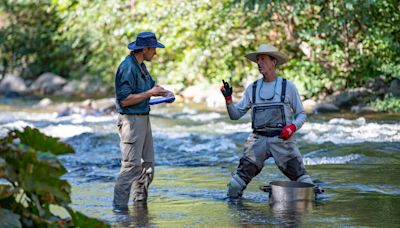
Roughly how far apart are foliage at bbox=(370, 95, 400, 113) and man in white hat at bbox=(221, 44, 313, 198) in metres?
9.35

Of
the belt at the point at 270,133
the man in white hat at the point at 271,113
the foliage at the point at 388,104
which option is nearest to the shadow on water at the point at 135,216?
the man in white hat at the point at 271,113

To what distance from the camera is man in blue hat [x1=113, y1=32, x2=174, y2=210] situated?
805 centimetres

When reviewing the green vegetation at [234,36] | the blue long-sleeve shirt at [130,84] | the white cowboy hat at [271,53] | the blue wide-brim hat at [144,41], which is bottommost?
the blue long-sleeve shirt at [130,84]

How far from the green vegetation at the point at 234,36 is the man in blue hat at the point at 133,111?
272 inches

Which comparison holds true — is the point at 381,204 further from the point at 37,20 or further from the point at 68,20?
the point at 37,20

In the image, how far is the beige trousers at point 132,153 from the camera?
8.10m

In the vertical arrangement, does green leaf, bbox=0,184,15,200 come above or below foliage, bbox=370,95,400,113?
below

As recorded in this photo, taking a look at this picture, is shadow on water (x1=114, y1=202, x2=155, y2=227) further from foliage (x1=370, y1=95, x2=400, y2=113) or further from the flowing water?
foliage (x1=370, y1=95, x2=400, y2=113)

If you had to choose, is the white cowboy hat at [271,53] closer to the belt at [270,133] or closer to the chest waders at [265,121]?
the chest waders at [265,121]

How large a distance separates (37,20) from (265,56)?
2007cm

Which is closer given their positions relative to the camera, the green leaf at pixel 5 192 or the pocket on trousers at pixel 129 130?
the green leaf at pixel 5 192

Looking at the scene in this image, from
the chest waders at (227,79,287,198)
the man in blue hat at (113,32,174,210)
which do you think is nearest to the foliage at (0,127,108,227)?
the man in blue hat at (113,32,174,210)

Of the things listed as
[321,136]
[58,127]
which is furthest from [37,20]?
[321,136]

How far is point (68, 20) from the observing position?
2427cm
